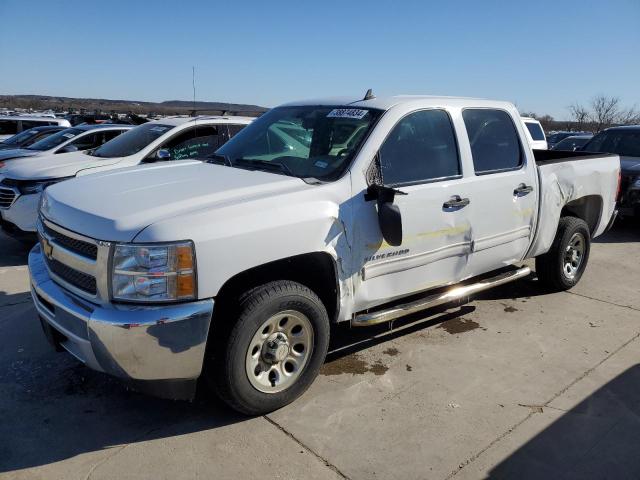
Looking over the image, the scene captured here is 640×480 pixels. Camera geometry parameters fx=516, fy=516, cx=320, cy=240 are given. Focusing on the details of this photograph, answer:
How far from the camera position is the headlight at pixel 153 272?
255cm

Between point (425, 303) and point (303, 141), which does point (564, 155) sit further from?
point (303, 141)

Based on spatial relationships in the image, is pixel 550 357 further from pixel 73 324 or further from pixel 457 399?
pixel 73 324

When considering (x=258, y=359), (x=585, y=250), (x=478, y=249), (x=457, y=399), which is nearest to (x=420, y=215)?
(x=478, y=249)

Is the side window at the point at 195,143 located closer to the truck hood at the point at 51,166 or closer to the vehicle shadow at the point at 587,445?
the truck hood at the point at 51,166

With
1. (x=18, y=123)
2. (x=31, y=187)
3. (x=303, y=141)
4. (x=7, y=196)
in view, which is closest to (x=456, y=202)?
(x=303, y=141)

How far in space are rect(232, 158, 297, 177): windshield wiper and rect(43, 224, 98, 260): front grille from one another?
4.21 feet

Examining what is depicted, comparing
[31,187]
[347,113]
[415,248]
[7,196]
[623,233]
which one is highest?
[347,113]

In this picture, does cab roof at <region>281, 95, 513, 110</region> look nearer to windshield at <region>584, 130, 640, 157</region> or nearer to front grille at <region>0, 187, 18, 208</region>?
front grille at <region>0, 187, 18, 208</region>

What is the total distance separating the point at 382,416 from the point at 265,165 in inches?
72.7

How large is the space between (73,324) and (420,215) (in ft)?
7.39

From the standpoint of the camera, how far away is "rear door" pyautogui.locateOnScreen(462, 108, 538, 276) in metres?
4.06

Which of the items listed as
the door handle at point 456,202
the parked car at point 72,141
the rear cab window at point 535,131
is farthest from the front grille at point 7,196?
the rear cab window at point 535,131

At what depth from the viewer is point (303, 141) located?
385 cm

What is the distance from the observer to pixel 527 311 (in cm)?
494
